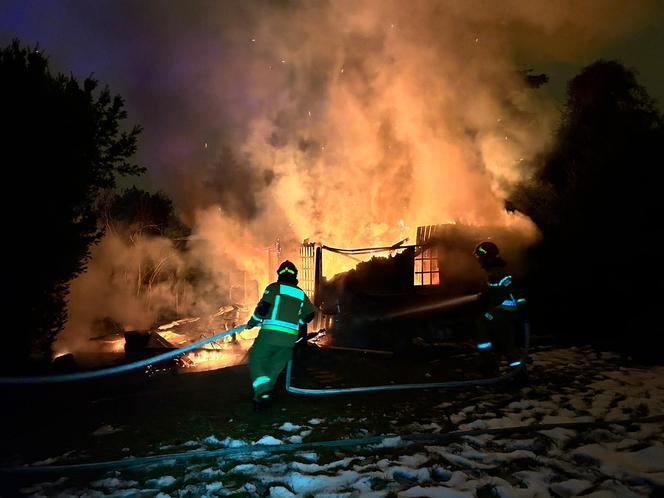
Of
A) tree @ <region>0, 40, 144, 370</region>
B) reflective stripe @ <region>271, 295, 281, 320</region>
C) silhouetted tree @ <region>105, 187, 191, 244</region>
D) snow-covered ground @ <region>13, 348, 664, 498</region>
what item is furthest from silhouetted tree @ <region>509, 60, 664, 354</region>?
silhouetted tree @ <region>105, 187, 191, 244</region>

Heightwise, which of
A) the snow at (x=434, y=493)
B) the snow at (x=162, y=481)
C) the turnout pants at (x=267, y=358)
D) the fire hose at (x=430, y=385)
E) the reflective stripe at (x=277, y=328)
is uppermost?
the reflective stripe at (x=277, y=328)

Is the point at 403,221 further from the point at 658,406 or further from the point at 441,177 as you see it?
the point at 658,406

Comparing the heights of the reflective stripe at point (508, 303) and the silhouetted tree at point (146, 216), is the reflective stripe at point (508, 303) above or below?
below

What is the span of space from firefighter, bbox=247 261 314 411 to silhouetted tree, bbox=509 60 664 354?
6.76 metres

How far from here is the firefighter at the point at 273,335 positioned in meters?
5.21

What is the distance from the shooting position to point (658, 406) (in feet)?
15.8

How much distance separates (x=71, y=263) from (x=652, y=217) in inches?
465

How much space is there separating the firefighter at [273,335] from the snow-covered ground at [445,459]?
53 centimetres

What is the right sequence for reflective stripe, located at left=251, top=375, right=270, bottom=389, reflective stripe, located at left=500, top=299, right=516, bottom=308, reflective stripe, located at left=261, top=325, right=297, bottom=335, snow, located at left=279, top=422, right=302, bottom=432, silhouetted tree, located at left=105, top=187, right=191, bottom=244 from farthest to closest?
silhouetted tree, located at left=105, top=187, right=191, bottom=244, reflective stripe, located at left=500, top=299, right=516, bottom=308, reflective stripe, located at left=261, top=325, right=297, bottom=335, reflective stripe, located at left=251, top=375, right=270, bottom=389, snow, located at left=279, top=422, right=302, bottom=432

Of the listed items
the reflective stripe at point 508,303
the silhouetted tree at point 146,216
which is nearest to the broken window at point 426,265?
the reflective stripe at point 508,303

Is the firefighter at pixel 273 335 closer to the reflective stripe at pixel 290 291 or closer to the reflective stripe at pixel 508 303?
the reflective stripe at pixel 290 291

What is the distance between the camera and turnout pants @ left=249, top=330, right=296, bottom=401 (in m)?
5.18

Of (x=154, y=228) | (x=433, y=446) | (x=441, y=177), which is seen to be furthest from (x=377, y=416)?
(x=154, y=228)

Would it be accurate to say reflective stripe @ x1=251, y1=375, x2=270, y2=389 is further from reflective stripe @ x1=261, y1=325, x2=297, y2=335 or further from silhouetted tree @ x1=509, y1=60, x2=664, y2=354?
silhouetted tree @ x1=509, y1=60, x2=664, y2=354
